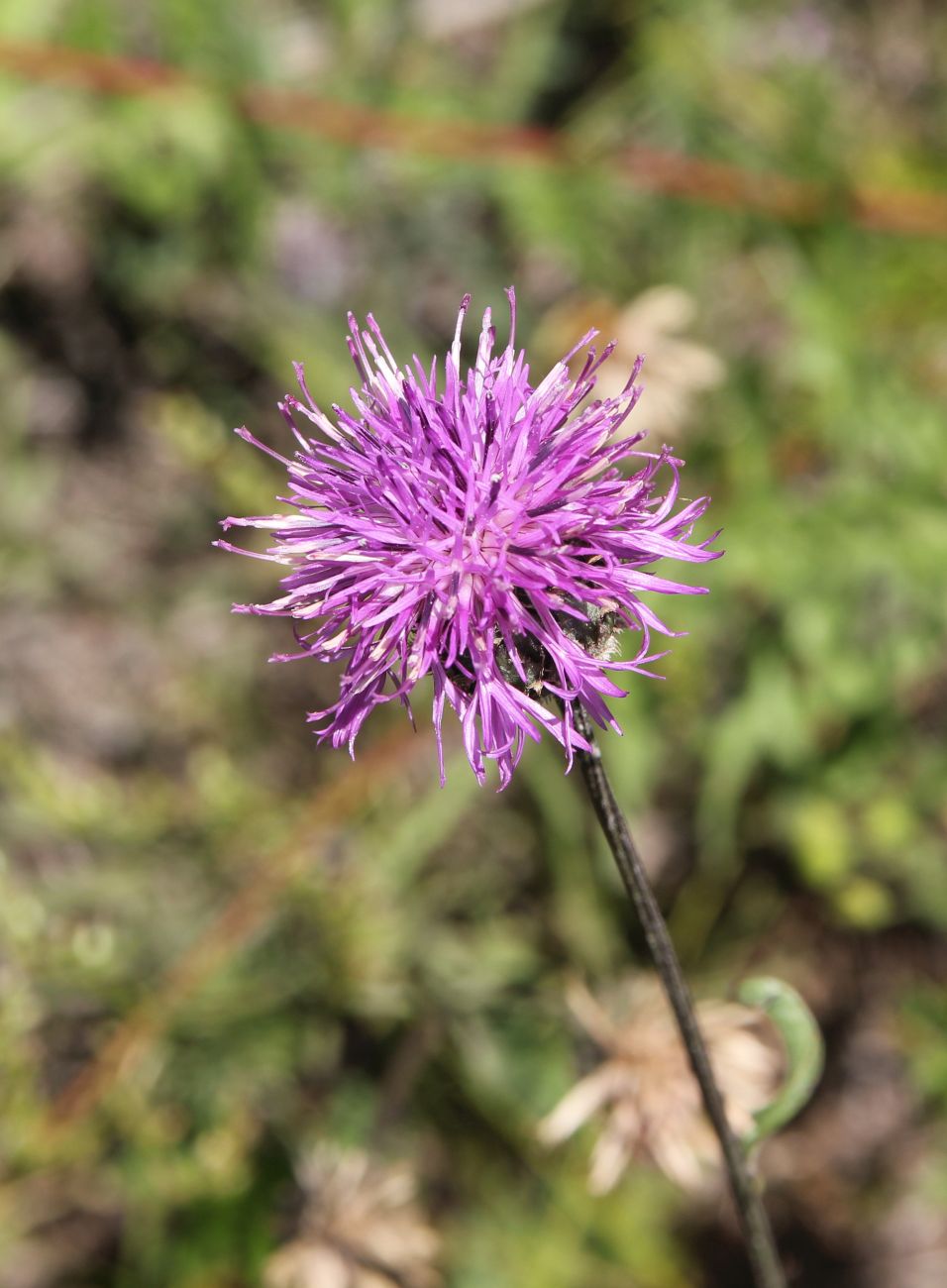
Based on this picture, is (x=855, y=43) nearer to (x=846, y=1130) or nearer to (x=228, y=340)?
(x=228, y=340)

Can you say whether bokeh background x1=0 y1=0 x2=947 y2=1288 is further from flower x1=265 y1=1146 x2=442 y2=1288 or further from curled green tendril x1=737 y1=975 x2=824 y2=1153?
curled green tendril x1=737 y1=975 x2=824 y2=1153

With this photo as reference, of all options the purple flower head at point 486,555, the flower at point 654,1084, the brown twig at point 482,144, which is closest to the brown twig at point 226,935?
the flower at point 654,1084

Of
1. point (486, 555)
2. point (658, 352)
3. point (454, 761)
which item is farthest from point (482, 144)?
point (486, 555)

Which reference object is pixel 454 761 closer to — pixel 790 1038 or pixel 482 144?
pixel 790 1038

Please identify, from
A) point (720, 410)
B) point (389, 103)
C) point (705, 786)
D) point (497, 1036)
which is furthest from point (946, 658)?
point (389, 103)

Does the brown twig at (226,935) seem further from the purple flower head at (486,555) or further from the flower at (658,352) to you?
the purple flower head at (486,555)
